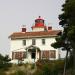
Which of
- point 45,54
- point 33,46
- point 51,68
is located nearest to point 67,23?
point 51,68

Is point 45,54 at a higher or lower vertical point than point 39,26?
lower

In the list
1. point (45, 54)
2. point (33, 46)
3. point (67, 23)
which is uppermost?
point (67, 23)

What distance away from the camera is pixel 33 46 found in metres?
57.2

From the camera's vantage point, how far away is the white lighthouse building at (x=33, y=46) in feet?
185

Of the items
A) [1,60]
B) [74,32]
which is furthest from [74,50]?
[1,60]

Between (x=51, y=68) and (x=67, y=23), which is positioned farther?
(x=51, y=68)

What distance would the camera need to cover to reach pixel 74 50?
40.1 metres

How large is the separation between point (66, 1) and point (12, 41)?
23.1m

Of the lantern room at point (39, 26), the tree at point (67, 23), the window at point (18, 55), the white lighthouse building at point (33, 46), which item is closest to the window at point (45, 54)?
the white lighthouse building at point (33, 46)

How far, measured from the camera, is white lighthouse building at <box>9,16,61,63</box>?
185ft

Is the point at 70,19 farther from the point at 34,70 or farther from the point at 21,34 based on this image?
the point at 21,34

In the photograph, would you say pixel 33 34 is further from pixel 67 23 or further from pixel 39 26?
pixel 67 23

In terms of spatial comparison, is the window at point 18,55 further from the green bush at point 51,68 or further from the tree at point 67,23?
the tree at point 67,23

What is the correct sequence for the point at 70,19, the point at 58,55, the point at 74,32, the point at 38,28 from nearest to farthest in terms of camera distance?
the point at 74,32 → the point at 70,19 → the point at 58,55 → the point at 38,28
